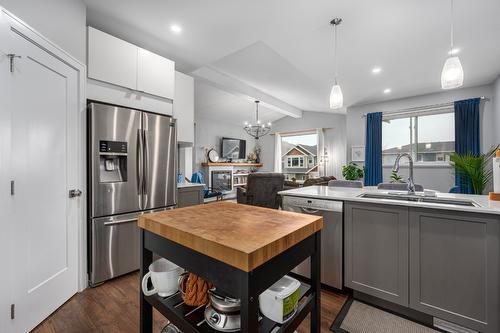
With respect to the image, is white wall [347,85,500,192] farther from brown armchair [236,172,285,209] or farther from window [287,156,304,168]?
window [287,156,304,168]

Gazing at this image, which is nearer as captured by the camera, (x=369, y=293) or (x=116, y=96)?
(x=369, y=293)

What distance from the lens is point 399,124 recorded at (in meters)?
5.03

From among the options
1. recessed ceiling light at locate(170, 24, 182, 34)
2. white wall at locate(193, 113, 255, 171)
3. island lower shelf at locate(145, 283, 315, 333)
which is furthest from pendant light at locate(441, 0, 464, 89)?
white wall at locate(193, 113, 255, 171)

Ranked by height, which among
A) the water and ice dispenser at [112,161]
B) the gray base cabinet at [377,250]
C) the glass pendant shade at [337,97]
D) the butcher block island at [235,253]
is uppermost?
the glass pendant shade at [337,97]

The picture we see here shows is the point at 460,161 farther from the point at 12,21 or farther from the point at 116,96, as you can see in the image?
the point at 12,21

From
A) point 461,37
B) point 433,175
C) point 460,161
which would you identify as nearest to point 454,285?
point 461,37

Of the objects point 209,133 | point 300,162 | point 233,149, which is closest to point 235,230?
point 209,133

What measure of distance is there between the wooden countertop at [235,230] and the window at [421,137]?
199 inches

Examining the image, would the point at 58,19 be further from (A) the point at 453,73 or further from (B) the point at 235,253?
(A) the point at 453,73

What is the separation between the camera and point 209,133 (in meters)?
6.72

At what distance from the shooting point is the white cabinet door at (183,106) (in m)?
3.13

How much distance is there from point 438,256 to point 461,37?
2652mm

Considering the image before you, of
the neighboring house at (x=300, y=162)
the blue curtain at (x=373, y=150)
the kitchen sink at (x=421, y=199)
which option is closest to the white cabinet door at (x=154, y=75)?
the kitchen sink at (x=421, y=199)

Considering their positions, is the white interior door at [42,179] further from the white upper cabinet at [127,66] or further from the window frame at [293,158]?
the window frame at [293,158]
